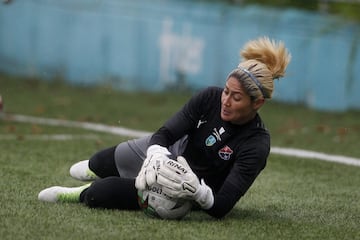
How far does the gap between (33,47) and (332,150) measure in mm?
8558

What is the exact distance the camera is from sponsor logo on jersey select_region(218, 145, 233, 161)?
5.97 meters

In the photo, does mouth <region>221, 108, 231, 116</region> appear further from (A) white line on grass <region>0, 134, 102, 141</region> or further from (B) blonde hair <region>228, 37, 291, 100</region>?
(A) white line on grass <region>0, 134, 102, 141</region>

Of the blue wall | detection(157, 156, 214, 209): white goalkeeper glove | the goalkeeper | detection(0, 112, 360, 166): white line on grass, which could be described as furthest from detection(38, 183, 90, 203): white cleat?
the blue wall

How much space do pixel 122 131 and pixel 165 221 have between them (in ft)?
18.2

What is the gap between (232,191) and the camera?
581 centimetres

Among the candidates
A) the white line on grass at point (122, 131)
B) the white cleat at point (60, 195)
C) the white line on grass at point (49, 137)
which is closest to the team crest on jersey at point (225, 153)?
the white cleat at point (60, 195)

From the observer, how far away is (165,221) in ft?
19.0

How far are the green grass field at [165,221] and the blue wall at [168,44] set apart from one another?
602mm

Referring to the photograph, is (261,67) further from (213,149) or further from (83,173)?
(83,173)

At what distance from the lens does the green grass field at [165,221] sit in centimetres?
553

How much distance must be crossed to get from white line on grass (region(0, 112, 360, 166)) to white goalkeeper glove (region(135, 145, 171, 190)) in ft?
12.4

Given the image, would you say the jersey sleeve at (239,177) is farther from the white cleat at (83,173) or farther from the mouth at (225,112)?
the white cleat at (83,173)

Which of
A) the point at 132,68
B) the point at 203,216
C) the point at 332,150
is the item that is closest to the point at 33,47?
the point at 132,68

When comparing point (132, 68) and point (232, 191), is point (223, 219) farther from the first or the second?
point (132, 68)
